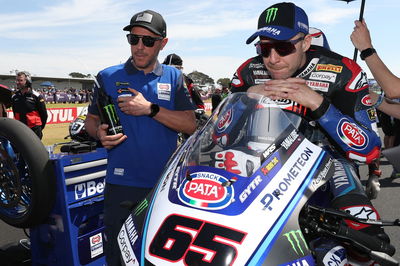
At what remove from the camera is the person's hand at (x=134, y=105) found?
2.65 m

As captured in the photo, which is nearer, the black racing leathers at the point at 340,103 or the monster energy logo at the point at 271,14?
the black racing leathers at the point at 340,103

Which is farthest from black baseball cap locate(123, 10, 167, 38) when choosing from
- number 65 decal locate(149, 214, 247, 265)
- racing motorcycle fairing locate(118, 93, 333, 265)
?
number 65 decal locate(149, 214, 247, 265)

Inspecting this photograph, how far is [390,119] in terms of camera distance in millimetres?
9359

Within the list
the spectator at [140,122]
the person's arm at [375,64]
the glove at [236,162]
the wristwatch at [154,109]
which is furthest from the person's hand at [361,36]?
the glove at [236,162]

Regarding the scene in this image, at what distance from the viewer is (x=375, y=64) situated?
2.94 metres

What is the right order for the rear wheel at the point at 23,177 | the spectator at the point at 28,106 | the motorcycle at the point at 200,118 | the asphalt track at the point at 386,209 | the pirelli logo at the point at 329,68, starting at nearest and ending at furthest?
the motorcycle at the point at 200,118 → the pirelli logo at the point at 329,68 → the rear wheel at the point at 23,177 → the asphalt track at the point at 386,209 → the spectator at the point at 28,106

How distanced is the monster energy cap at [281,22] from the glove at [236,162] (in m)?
0.88

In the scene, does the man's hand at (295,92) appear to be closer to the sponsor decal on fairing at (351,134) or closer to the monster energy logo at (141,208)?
the sponsor decal on fairing at (351,134)

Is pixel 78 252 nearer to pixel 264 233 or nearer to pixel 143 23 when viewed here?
pixel 143 23

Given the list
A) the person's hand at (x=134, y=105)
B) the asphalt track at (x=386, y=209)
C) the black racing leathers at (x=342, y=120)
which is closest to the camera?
the black racing leathers at (x=342, y=120)

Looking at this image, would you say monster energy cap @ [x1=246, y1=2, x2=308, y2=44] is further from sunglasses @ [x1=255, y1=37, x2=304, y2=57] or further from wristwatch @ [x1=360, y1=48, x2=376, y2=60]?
wristwatch @ [x1=360, y1=48, x2=376, y2=60]

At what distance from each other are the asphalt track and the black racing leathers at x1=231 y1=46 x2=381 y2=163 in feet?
8.98

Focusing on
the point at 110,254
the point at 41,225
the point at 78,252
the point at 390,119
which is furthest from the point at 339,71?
the point at 390,119

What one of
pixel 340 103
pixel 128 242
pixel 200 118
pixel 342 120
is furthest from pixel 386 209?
pixel 128 242
